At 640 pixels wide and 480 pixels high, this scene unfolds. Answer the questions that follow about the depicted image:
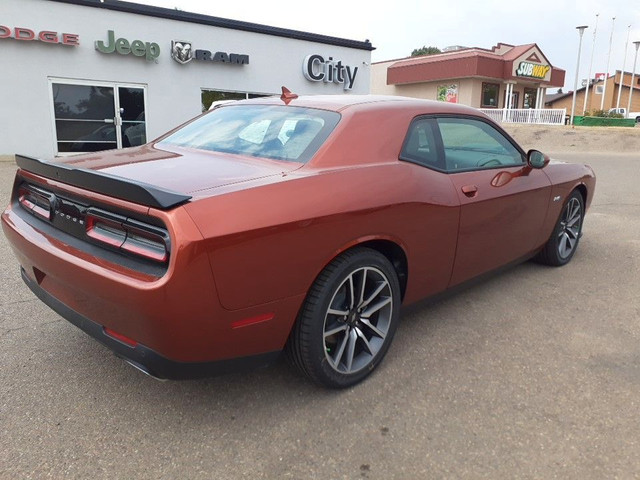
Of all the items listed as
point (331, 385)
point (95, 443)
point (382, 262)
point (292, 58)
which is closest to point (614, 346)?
point (382, 262)

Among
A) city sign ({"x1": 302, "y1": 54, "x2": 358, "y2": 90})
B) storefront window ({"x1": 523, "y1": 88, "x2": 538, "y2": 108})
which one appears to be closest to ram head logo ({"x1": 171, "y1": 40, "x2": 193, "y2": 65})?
city sign ({"x1": 302, "y1": 54, "x2": 358, "y2": 90})

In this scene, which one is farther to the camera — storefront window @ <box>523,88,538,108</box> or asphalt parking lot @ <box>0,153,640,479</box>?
storefront window @ <box>523,88,538,108</box>

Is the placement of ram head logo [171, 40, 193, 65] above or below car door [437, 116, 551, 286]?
above

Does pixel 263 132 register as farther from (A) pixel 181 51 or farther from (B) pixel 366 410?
(A) pixel 181 51

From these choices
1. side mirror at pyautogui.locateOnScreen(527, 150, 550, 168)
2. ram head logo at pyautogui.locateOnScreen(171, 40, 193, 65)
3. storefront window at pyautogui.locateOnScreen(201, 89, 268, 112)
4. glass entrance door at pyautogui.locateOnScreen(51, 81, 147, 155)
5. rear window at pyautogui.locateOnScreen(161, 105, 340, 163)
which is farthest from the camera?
storefront window at pyautogui.locateOnScreen(201, 89, 268, 112)

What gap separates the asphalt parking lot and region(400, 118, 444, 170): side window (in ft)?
3.69

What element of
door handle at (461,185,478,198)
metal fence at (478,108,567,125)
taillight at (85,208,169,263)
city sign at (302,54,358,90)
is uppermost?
city sign at (302,54,358,90)

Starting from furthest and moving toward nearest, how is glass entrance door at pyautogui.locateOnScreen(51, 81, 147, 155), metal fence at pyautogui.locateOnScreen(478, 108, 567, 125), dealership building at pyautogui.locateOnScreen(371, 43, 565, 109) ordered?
dealership building at pyautogui.locateOnScreen(371, 43, 565, 109) → metal fence at pyautogui.locateOnScreen(478, 108, 567, 125) → glass entrance door at pyautogui.locateOnScreen(51, 81, 147, 155)

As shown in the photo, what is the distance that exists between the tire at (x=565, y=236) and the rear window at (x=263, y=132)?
2674 millimetres

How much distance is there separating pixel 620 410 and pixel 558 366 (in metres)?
0.45

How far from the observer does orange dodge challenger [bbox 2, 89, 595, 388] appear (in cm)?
205

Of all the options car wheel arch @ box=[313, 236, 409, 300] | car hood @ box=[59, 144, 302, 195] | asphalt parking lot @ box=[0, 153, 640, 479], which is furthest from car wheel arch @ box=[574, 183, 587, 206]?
car hood @ box=[59, 144, 302, 195]

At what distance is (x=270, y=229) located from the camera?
218cm

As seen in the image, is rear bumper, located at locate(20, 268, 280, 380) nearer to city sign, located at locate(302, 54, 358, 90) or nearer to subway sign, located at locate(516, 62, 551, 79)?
city sign, located at locate(302, 54, 358, 90)
